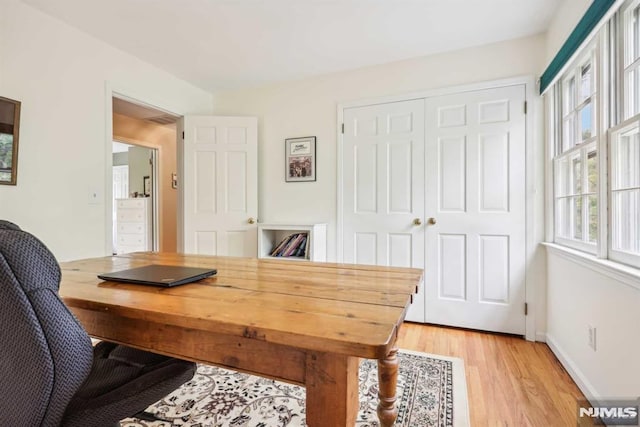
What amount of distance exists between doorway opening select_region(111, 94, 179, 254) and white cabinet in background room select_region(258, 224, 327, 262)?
71.8 inches

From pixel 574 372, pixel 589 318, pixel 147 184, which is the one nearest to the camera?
pixel 589 318

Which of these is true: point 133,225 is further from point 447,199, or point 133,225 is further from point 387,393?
point 387,393

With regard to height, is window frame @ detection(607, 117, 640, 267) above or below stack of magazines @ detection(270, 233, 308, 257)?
above

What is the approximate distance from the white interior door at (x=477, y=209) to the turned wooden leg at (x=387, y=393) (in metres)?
1.66

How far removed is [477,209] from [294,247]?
5.28 feet

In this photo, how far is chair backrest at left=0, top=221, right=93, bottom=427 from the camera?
580 millimetres

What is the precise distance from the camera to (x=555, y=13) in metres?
2.09

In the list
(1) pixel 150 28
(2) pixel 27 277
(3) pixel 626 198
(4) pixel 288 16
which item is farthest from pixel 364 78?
(2) pixel 27 277

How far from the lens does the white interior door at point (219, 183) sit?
321 cm

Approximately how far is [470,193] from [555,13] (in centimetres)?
131

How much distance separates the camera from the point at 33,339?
0.60 m
